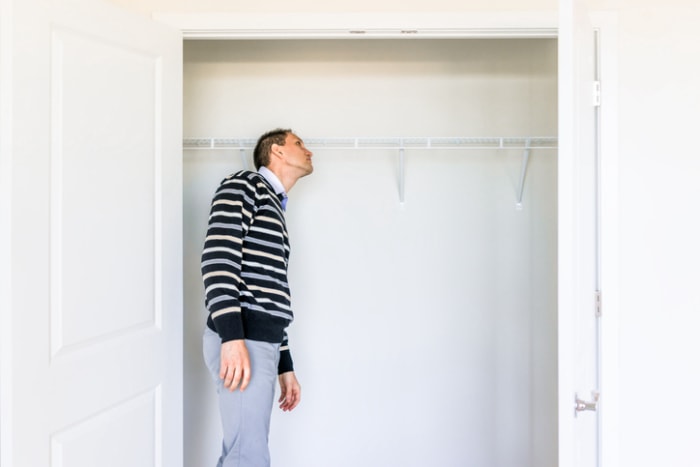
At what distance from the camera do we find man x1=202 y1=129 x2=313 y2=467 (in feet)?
5.46

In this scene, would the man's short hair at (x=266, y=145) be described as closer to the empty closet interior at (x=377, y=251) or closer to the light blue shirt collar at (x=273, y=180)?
the light blue shirt collar at (x=273, y=180)

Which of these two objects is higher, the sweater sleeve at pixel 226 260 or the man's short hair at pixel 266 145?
the man's short hair at pixel 266 145

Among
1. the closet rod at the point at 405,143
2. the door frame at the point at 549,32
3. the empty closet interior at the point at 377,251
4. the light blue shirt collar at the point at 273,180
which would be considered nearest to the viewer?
the door frame at the point at 549,32

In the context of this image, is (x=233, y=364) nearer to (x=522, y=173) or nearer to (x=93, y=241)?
(x=93, y=241)

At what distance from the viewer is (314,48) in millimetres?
2486

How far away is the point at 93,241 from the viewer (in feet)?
4.93

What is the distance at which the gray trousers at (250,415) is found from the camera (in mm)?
1717

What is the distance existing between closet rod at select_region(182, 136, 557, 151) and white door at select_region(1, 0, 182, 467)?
21.2 inches
